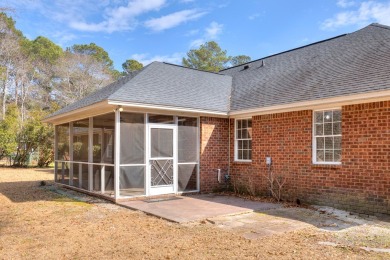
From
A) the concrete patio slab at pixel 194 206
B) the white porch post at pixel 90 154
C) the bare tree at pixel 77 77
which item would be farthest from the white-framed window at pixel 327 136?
the bare tree at pixel 77 77

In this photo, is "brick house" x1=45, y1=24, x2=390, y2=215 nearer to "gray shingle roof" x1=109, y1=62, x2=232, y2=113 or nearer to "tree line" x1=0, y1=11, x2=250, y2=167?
"gray shingle roof" x1=109, y1=62, x2=232, y2=113

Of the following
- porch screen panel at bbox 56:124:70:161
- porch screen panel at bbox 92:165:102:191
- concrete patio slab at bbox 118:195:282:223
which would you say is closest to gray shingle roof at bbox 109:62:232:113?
porch screen panel at bbox 92:165:102:191

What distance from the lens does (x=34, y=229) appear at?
6.48 m

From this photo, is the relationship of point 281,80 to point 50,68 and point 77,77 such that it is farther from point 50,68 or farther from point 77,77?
point 50,68

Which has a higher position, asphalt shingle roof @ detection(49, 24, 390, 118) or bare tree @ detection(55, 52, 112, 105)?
bare tree @ detection(55, 52, 112, 105)

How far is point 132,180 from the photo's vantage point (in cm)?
963

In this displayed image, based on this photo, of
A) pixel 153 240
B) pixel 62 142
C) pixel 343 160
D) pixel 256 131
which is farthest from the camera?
pixel 62 142

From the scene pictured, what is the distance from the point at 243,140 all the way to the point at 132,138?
4.14 metres

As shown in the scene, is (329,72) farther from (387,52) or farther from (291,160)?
(291,160)

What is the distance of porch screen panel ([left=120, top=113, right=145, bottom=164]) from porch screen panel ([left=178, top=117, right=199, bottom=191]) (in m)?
1.46

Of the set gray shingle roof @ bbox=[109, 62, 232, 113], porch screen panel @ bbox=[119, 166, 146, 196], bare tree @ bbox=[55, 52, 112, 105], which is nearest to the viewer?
porch screen panel @ bbox=[119, 166, 146, 196]

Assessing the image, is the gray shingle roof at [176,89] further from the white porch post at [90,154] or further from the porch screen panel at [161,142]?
the white porch post at [90,154]

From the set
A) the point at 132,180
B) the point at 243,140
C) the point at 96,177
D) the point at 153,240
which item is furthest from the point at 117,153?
the point at 243,140

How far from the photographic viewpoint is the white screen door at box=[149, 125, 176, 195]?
10031 mm
